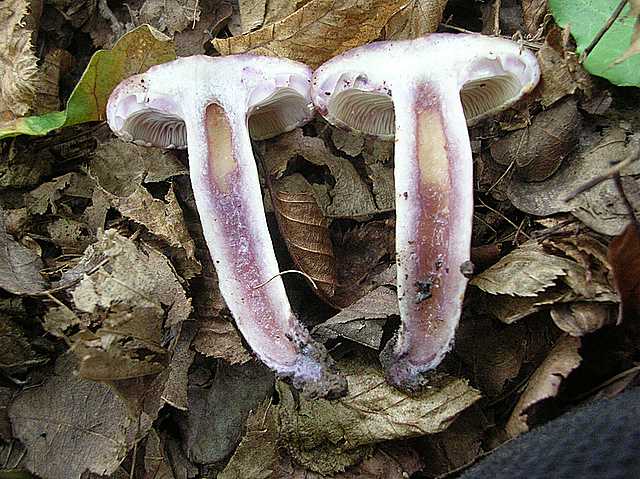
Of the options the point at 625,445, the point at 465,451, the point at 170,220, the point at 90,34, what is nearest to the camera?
the point at 625,445

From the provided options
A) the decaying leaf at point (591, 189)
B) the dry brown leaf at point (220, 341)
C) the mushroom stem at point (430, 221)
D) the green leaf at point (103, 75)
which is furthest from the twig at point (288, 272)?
the green leaf at point (103, 75)

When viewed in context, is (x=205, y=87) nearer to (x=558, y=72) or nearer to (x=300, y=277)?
(x=300, y=277)

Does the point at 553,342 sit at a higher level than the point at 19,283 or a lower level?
higher

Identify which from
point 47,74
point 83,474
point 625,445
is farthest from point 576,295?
point 47,74

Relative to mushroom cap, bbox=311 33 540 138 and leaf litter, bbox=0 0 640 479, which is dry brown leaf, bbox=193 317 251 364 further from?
mushroom cap, bbox=311 33 540 138

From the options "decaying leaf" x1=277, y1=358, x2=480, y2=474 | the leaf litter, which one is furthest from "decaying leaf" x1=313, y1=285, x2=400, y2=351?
"decaying leaf" x1=277, y1=358, x2=480, y2=474

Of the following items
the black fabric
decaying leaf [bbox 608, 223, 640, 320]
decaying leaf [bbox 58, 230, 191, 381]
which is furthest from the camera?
decaying leaf [bbox 58, 230, 191, 381]

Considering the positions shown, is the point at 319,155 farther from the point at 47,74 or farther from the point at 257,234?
the point at 47,74
